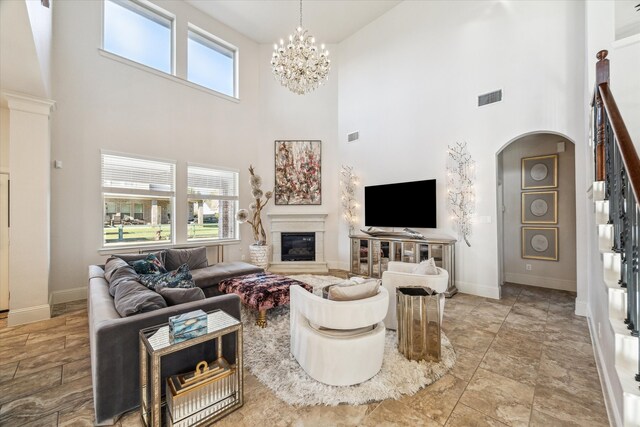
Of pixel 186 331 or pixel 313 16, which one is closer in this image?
pixel 186 331

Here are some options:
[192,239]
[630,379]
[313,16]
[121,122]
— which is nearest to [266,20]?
[313,16]

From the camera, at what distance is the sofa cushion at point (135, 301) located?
6.28 ft

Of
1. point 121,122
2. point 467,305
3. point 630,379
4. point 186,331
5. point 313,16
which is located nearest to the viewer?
point 630,379

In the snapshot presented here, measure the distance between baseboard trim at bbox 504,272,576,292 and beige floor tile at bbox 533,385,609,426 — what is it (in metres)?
3.58

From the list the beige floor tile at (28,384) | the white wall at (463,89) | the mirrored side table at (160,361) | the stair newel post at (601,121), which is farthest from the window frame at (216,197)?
the stair newel post at (601,121)

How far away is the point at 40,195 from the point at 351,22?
6694 millimetres

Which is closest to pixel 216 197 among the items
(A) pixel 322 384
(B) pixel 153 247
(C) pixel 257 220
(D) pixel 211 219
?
(D) pixel 211 219

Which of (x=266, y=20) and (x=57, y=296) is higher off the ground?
(x=266, y=20)

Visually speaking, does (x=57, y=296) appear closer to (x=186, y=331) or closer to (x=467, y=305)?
(x=186, y=331)

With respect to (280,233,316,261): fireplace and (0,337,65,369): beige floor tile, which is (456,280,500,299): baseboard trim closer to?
(280,233,316,261): fireplace

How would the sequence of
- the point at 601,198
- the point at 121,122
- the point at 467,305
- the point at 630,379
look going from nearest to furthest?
the point at 630,379
the point at 601,198
the point at 467,305
the point at 121,122

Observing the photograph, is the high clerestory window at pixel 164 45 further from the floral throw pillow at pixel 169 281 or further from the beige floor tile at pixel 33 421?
the beige floor tile at pixel 33 421

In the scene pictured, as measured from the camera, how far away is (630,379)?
1.25 meters

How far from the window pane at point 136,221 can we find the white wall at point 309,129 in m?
2.32
